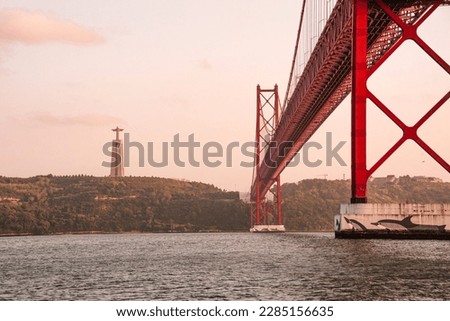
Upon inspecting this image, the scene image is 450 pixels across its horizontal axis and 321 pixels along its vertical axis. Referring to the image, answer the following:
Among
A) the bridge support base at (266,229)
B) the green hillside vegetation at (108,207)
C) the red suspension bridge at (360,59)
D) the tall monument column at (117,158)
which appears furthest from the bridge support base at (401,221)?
the tall monument column at (117,158)

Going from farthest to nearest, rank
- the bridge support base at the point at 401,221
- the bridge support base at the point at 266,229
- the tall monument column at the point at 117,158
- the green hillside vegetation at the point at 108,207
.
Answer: the tall monument column at the point at 117,158
the green hillside vegetation at the point at 108,207
the bridge support base at the point at 266,229
the bridge support base at the point at 401,221

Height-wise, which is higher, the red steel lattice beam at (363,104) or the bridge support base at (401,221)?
the red steel lattice beam at (363,104)

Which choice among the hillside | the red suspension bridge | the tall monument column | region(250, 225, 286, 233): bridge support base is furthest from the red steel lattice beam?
the tall monument column

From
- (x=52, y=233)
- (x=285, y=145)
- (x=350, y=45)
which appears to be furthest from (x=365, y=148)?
(x=52, y=233)

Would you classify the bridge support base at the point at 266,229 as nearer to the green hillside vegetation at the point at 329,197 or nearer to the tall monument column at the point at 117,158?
the green hillside vegetation at the point at 329,197

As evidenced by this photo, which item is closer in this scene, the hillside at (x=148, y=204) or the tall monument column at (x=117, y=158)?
the hillside at (x=148, y=204)

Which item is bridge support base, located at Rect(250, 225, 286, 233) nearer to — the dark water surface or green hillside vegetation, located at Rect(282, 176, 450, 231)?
green hillside vegetation, located at Rect(282, 176, 450, 231)
